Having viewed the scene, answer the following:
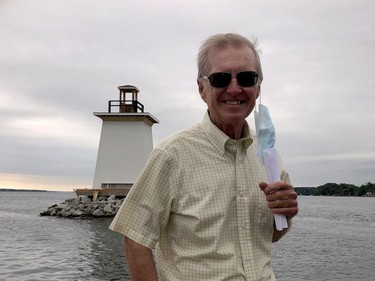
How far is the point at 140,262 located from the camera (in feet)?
6.18

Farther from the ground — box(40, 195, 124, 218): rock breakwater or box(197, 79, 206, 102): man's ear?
box(40, 195, 124, 218): rock breakwater

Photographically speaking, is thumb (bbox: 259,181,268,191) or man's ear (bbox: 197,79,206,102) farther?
man's ear (bbox: 197,79,206,102)

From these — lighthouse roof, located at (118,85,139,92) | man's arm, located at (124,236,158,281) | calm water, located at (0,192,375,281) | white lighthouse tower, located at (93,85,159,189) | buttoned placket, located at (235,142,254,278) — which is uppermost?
lighthouse roof, located at (118,85,139,92)

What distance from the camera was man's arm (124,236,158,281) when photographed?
1869 millimetres

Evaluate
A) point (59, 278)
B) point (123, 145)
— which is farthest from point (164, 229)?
point (123, 145)

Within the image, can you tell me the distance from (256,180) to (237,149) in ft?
0.54

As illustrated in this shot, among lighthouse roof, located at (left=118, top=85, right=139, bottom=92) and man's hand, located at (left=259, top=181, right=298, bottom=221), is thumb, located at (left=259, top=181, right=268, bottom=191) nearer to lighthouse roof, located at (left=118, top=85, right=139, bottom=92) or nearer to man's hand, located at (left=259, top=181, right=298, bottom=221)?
man's hand, located at (left=259, top=181, right=298, bottom=221)

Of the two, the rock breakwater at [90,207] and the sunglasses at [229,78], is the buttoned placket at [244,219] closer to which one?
the sunglasses at [229,78]

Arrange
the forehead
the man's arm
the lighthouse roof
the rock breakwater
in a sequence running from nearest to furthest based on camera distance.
→ the man's arm
the forehead
the rock breakwater
the lighthouse roof

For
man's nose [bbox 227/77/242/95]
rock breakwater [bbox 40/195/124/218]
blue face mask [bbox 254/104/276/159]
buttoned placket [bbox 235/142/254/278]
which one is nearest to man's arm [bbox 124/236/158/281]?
buttoned placket [bbox 235/142/254/278]

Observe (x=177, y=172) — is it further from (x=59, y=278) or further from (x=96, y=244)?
(x=96, y=244)

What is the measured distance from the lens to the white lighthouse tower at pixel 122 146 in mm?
29203

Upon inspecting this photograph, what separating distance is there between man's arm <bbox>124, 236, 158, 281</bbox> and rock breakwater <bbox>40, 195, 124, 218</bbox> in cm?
2627

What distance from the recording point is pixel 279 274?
1400 cm
